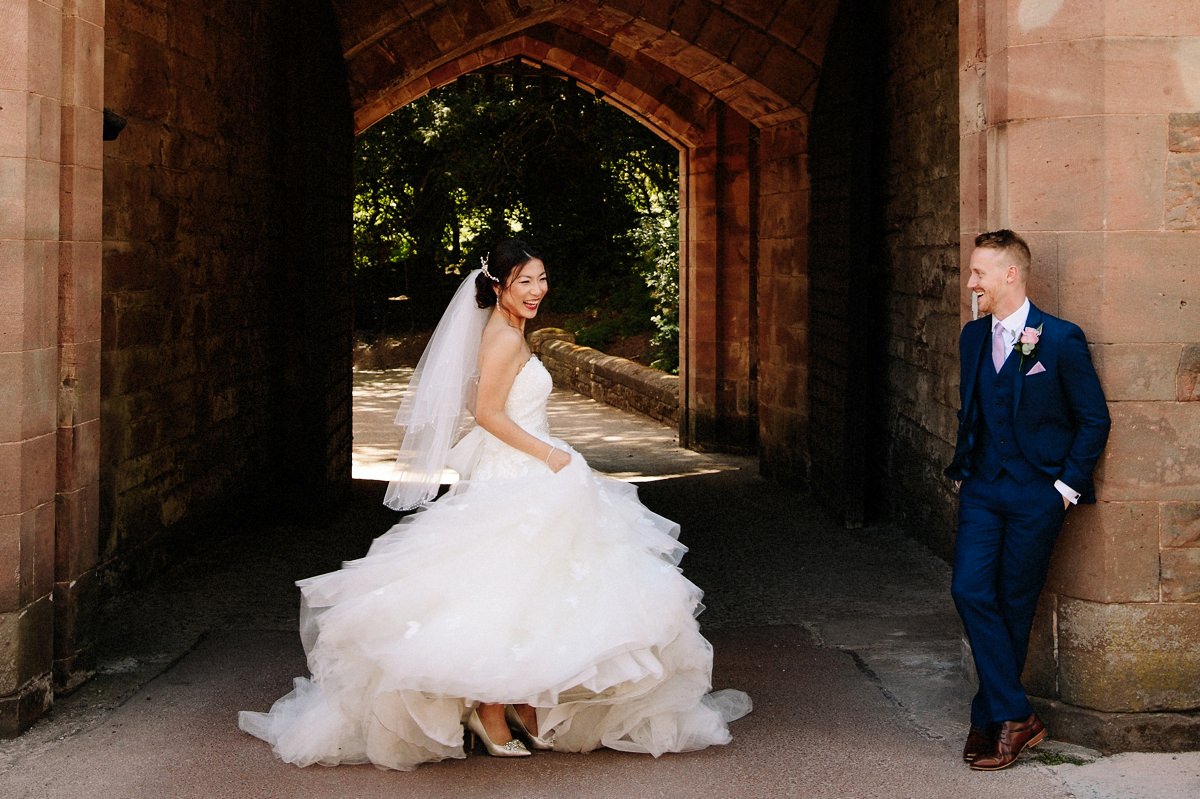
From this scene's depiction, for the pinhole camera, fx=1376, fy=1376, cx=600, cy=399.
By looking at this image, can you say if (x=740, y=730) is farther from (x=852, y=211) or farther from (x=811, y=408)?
(x=811, y=408)

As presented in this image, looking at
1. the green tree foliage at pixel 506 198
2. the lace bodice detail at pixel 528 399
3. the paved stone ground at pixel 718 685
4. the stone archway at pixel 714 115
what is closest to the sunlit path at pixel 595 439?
the stone archway at pixel 714 115

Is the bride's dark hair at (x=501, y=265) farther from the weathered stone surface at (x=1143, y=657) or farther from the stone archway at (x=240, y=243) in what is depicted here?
the weathered stone surface at (x=1143, y=657)

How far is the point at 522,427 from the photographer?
15.7 feet

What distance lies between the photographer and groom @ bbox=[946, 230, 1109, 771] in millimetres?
4340

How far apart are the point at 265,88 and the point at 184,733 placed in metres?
5.82

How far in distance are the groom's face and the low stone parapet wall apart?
1186 centimetres

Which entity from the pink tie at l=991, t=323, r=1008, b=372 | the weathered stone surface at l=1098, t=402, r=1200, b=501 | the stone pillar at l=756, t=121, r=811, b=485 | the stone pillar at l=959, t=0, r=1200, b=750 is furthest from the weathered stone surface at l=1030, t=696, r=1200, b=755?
the stone pillar at l=756, t=121, r=811, b=485

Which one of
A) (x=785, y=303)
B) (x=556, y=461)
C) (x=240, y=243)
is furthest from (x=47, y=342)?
(x=785, y=303)

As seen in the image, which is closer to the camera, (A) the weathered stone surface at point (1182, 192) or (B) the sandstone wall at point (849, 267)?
(A) the weathered stone surface at point (1182, 192)

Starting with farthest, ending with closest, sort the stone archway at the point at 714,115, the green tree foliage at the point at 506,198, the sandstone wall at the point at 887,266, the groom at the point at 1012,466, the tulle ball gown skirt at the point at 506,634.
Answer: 1. the green tree foliage at the point at 506,198
2. the stone archway at the point at 714,115
3. the sandstone wall at the point at 887,266
4. the groom at the point at 1012,466
5. the tulle ball gown skirt at the point at 506,634

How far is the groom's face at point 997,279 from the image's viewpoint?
174 inches

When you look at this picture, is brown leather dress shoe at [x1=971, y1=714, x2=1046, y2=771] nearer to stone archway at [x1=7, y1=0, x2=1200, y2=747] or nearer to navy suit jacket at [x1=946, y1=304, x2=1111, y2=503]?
stone archway at [x1=7, y1=0, x2=1200, y2=747]

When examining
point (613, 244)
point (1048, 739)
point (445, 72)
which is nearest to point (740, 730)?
point (1048, 739)

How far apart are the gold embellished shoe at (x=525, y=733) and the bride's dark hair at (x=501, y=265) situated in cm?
141
